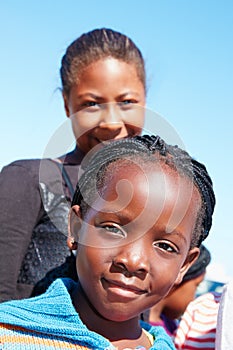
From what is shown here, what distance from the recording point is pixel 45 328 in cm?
179

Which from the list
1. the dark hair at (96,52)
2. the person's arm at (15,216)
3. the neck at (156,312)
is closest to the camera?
the person's arm at (15,216)

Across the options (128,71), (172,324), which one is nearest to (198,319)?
(128,71)

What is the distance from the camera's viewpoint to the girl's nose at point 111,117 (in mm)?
2471

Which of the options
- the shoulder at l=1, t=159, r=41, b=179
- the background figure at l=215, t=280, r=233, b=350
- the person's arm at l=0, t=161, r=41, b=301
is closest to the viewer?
the background figure at l=215, t=280, r=233, b=350

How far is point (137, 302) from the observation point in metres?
1.83

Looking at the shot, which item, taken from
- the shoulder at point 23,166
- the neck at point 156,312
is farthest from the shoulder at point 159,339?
the neck at point 156,312

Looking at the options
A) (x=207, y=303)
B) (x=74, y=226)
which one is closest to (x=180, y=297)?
(x=207, y=303)

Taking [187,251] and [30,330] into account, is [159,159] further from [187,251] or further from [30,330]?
[30,330]

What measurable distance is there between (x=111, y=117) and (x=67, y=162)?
22 cm

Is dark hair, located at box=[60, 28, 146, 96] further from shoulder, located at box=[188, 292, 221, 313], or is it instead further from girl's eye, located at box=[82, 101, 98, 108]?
shoulder, located at box=[188, 292, 221, 313]

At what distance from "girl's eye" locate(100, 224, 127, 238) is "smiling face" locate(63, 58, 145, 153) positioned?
2.24 feet

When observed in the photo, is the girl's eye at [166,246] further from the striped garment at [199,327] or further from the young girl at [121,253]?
the striped garment at [199,327]

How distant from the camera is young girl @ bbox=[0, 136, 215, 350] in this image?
5.88ft

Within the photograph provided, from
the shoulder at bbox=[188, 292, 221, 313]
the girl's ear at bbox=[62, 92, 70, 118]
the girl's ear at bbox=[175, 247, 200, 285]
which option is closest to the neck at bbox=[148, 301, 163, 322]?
the shoulder at bbox=[188, 292, 221, 313]
